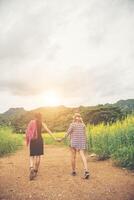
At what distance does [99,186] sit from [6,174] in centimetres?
298

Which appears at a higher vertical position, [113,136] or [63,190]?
[113,136]

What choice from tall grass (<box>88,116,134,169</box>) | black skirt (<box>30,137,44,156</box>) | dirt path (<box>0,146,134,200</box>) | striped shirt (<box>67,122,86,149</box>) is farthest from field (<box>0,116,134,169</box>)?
black skirt (<box>30,137,44,156</box>)

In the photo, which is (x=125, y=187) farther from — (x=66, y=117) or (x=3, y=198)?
(x=66, y=117)

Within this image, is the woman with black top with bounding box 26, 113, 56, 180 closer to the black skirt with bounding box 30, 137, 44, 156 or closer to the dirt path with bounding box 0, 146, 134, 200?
the black skirt with bounding box 30, 137, 44, 156

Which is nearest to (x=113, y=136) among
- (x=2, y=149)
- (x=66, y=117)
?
(x=2, y=149)

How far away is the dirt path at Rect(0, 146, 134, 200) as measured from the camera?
689 cm

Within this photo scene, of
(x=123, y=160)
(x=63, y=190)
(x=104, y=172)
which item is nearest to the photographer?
(x=63, y=190)

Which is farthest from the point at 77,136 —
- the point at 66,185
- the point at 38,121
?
the point at 66,185

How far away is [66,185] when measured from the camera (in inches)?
310

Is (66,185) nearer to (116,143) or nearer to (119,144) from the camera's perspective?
(119,144)

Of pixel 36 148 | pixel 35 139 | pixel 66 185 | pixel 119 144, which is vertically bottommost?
pixel 66 185

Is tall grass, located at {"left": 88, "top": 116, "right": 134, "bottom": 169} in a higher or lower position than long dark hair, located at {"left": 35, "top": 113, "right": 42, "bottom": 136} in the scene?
lower

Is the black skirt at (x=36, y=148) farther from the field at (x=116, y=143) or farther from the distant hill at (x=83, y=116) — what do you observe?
the distant hill at (x=83, y=116)

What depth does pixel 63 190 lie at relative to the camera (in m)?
7.38
